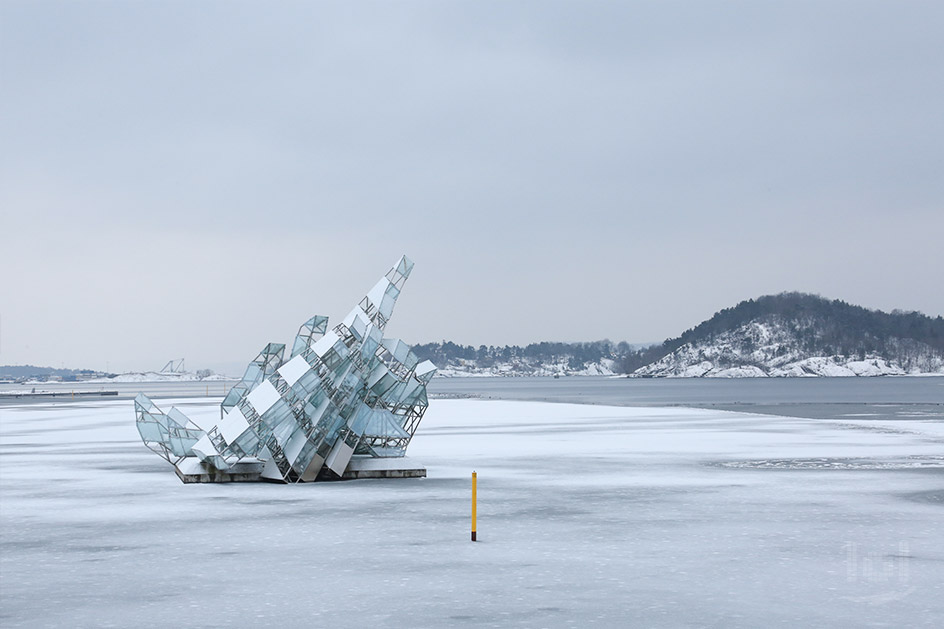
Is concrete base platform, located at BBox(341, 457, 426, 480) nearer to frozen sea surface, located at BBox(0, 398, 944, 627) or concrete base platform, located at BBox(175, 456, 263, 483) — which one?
frozen sea surface, located at BBox(0, 398, 944, 627)

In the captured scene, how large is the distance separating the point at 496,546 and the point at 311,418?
37.2 feet

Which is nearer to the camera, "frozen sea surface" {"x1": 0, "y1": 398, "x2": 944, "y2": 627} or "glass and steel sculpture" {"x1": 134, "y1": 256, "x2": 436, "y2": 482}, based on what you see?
"frozen sea surface" {"x1": 0, "y1": 398, "x2": 944, "y2": 627}

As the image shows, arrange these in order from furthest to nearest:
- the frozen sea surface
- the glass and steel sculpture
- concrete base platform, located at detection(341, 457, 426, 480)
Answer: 1. concrete base platform, located at detection(341, 457, 426, 480)
2. the glass and steel sculpture
3. the frozen sea surface

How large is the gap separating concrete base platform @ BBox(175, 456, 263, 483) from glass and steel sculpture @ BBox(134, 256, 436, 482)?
26 mm

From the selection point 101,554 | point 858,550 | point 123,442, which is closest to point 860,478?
point 858,550

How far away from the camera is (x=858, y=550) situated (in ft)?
53.6

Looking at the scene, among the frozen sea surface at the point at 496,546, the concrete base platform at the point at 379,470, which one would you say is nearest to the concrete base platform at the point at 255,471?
the concrete base platform at the point at 379,470

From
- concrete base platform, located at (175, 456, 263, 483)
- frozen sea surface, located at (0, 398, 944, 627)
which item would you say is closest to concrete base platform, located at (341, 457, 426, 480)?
frozen sea surface, located at (0, 398, 944, 627)

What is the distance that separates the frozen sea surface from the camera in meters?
12.5

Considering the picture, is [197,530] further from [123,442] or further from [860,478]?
[123,442]

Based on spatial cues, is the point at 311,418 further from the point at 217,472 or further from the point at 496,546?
the point at 496,546

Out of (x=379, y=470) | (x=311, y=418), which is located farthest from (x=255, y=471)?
(x=379, y=470)

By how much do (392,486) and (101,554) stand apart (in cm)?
1071

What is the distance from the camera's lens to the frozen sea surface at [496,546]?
494 inches
